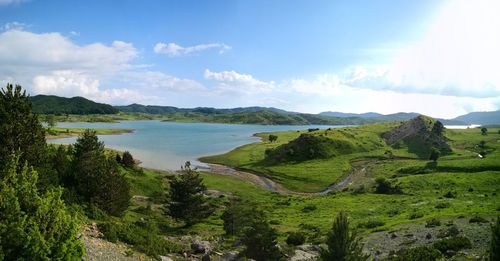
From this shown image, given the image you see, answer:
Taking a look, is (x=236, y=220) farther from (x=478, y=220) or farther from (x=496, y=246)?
(x=496, y=246)

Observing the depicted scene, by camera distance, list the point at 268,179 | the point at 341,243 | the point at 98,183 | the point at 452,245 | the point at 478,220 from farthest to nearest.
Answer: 1. the point at 268,179
2. the point at 478,220
3. the point at 98,183
4. the point at 452,245
5. the point at 341,243

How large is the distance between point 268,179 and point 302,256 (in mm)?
77554

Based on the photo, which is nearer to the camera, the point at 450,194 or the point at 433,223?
the point at 433,223

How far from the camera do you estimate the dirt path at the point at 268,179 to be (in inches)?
4115

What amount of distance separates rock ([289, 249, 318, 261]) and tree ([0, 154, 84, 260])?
24.7 m

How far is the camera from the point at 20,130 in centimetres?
3550

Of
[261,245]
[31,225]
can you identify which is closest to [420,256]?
[261,245]

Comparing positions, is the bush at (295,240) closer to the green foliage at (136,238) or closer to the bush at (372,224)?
the bush at (372,224)

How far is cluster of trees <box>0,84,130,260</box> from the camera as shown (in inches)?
624

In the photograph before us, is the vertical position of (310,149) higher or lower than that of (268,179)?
higher

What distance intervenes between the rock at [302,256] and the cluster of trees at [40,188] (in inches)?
811

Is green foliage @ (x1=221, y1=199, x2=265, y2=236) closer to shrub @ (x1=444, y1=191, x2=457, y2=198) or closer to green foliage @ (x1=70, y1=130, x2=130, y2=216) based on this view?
green foliage @ (x1=70, y1=130, x2=130, y2=216)

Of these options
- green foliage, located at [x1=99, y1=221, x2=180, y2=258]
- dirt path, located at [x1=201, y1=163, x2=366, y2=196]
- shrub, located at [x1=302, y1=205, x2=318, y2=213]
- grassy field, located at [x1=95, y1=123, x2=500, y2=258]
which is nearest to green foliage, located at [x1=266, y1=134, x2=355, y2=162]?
grassy field, located at [x1=95, y1=123, x2=500, y2=258]

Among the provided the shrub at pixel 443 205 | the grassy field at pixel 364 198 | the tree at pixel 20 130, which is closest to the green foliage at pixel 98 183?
the grassy field at pixel 364 198
